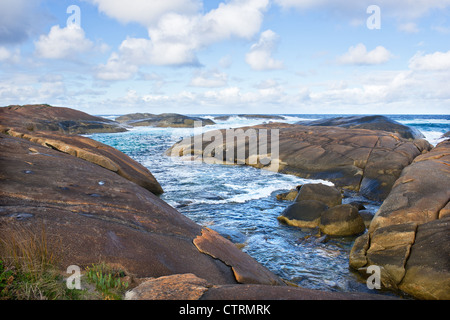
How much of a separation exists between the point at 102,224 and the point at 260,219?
6544mm

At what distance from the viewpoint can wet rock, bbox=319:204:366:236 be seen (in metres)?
8.82

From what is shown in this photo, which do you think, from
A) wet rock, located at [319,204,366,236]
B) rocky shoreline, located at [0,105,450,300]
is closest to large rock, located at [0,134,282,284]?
rocky shoreline, located at [0,105,450,300]

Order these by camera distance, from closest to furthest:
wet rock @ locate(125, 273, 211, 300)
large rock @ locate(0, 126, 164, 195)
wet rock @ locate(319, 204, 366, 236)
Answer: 1. wet rock @ locate(125, 273, 211, 300)
2. wet rock @ locate(319, 204, 366, 236)
3. large rock @ locate(0, 126, 164, 195)

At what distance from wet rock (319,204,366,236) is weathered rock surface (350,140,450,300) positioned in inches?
39.1

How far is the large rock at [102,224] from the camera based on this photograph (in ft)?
12.7

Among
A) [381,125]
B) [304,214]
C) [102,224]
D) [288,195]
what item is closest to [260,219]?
[304,214]

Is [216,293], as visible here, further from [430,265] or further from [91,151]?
[91,151]

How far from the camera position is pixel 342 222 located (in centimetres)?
885

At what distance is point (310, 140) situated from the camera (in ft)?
65.7

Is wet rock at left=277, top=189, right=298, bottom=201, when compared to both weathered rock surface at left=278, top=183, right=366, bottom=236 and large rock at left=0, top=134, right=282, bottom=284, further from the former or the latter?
large rock at left=0, top=134, right=282, bottom=284

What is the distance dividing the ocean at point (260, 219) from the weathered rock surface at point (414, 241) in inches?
21.9

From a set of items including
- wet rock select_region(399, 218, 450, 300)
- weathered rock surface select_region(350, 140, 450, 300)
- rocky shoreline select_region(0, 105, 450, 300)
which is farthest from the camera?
weathered rock surface select_region(350, 140, 450, 300)

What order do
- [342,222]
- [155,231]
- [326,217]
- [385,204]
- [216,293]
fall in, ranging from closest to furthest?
[216,293]
[155,231]
[385,204]
[342,222]
[326,217]
